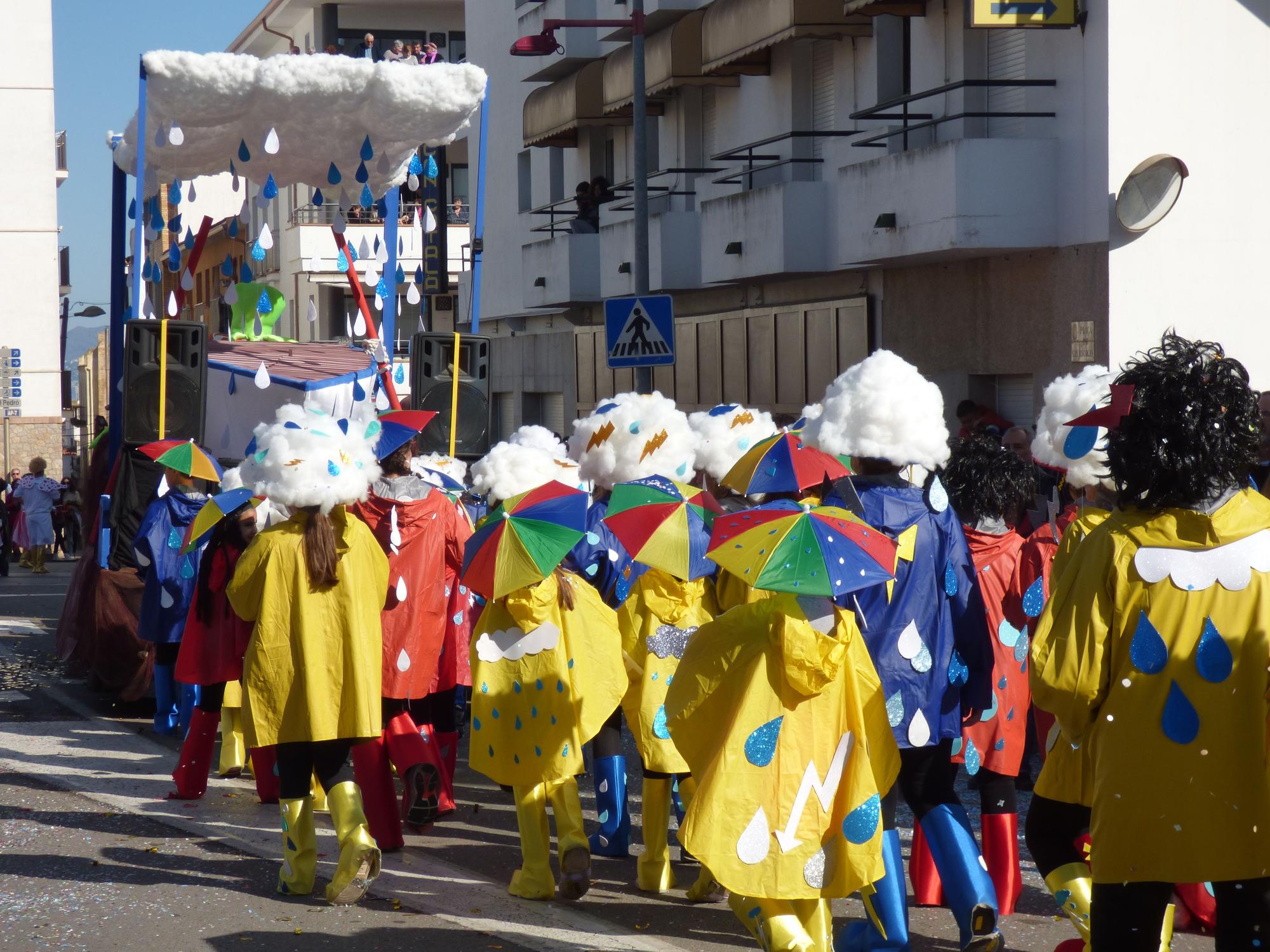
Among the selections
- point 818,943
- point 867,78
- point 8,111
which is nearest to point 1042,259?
point 867,78

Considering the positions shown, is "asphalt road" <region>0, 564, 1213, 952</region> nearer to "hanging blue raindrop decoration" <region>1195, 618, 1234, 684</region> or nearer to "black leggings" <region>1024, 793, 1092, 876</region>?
"black leggings" <region>1024, 793, 1092, 876</region>

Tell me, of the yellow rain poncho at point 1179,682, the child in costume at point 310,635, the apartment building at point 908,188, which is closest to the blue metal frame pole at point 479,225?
the apartment building at point 908,188

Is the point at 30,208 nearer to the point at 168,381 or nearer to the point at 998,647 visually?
the point at 168,381

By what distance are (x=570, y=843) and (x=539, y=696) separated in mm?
546

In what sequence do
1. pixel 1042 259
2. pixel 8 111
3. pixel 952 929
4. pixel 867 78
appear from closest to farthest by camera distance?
1. pixel 952 929
2. pixel 1042 259
3. pixel 867 78
4. pixel 8 111


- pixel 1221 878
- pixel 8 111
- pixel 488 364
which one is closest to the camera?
pixel 1221 878

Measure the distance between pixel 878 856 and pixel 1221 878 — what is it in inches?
44.0

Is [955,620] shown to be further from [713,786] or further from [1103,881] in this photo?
[1103,881]

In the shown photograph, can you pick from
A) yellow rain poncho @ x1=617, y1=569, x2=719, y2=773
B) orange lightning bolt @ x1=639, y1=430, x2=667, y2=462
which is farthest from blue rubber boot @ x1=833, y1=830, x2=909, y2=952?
orange lightning bolt @ x1=639, y1=430, x2=667, y2=462

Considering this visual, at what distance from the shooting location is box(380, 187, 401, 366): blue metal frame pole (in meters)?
11.7

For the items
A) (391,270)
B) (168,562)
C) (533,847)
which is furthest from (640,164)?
(533,847)

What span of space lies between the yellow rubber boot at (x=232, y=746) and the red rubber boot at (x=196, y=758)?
0.61 meters

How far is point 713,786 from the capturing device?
454cm

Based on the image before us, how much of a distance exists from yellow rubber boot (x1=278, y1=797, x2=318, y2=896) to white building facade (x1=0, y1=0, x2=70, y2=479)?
112 feet
